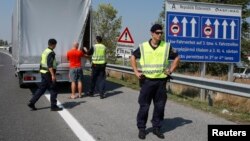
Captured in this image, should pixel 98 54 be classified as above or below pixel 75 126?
above

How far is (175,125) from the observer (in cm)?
777

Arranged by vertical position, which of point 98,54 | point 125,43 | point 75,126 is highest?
point 125,43

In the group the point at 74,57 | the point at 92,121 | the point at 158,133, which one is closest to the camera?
the point at 158,133

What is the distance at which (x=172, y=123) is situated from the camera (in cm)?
798

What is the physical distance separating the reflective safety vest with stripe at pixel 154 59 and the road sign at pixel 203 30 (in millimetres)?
6948

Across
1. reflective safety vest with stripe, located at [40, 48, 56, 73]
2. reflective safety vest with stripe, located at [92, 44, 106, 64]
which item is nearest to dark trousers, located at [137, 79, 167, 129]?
reflective safety vest with stripe, located at [40, 48, 56, 73]

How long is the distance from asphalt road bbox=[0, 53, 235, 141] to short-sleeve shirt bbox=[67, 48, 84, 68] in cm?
100

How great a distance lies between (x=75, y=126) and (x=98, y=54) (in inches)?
189

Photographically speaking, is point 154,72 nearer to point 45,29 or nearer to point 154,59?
point 154,59

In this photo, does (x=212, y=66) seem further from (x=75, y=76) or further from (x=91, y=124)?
(x=91, y=124)

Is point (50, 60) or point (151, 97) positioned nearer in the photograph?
point (151, 97)

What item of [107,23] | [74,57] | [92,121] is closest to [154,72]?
[92,121]

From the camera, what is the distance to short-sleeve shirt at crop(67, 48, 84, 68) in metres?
11.8

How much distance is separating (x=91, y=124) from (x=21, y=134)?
1406 millimetres
